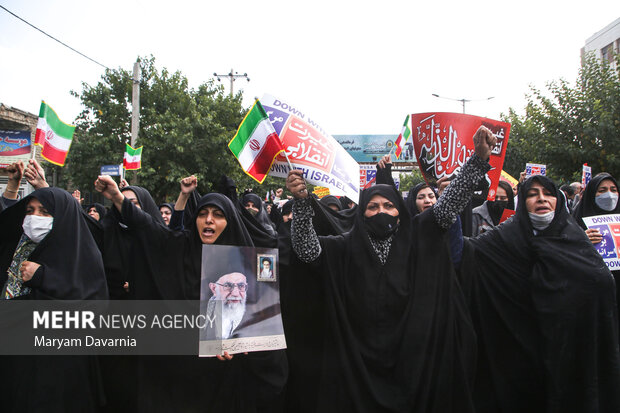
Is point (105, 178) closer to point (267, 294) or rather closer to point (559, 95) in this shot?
point (267, 294)

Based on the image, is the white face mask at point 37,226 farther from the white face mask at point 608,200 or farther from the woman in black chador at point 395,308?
the white face mask at point 608,200

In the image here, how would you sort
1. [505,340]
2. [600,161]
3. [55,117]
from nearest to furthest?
1. [505,340]
2. [55,117]
3. [600,161]

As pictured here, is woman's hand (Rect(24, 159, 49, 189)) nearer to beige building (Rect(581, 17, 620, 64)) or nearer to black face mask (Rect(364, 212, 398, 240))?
black face mask (Rect(364, 212, 398, 240))

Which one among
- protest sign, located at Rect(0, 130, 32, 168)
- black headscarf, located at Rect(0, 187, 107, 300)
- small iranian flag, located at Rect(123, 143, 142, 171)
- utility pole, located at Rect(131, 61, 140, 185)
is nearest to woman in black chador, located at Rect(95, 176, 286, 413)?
black headscarf, located at Rect(0, 187, 107, 300)

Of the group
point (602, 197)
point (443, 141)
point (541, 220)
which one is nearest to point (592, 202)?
point (602, 197)

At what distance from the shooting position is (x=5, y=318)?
258cm

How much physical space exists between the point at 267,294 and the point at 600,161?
9.59m

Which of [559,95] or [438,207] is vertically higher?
[559,95]

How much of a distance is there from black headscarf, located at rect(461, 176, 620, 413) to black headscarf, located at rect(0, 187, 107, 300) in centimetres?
239

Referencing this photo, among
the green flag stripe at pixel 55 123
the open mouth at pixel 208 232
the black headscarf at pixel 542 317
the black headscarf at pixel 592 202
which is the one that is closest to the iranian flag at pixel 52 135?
the green flag stripe at pixel 55 123

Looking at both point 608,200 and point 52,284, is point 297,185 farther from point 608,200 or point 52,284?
point 608,200

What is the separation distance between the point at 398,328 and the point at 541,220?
124cm

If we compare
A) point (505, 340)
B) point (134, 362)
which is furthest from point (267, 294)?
point (505, 340)

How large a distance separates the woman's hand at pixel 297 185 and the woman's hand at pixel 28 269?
5.22 feet
